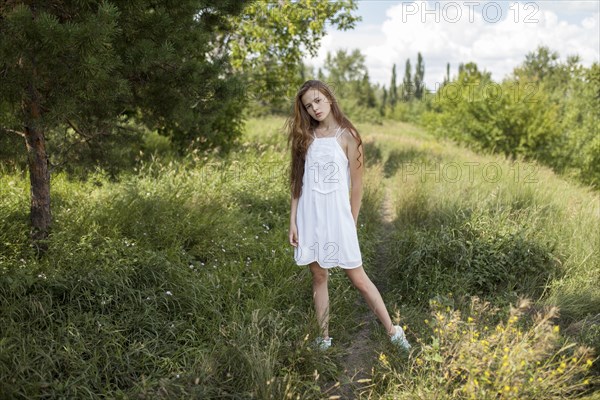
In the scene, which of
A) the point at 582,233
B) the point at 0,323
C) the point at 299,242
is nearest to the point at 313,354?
the point at 299,242

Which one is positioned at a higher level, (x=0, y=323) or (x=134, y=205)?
(x=134, y=205)

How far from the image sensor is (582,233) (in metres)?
5.30

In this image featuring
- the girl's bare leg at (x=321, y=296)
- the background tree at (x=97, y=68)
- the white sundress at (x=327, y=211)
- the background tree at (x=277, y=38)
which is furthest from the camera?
the background tree at (x=277, y=38)

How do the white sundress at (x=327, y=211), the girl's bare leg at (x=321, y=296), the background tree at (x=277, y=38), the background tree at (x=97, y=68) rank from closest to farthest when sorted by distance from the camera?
1. the background tree at (x=97, y=68)
2. the white sundress at (x=327, y=211)
3. the girl's bare leg at (x=321, y=296)
4. the background tree at (x=277, y=38)

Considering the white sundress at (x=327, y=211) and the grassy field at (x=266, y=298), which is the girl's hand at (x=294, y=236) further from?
the grassy field at (x=266, y=298)

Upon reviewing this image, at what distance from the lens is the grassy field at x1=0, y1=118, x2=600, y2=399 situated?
9.41 ft

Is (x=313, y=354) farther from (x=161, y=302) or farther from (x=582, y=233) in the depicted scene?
(x=582, y=233)

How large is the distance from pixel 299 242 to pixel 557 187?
5.64m

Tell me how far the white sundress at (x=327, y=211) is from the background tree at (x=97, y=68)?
160cm

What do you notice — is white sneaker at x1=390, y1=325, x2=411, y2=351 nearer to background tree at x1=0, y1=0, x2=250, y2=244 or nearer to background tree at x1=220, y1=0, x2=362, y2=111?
background tree at x1=0, y1=0, x2=250, y2=244

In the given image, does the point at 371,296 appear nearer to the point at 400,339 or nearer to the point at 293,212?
the point at 400,339

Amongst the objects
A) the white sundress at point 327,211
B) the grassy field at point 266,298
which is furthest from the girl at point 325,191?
the grassy field at point 266,298

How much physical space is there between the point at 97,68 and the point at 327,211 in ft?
6.07

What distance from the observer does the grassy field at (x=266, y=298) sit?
287 centimetres
